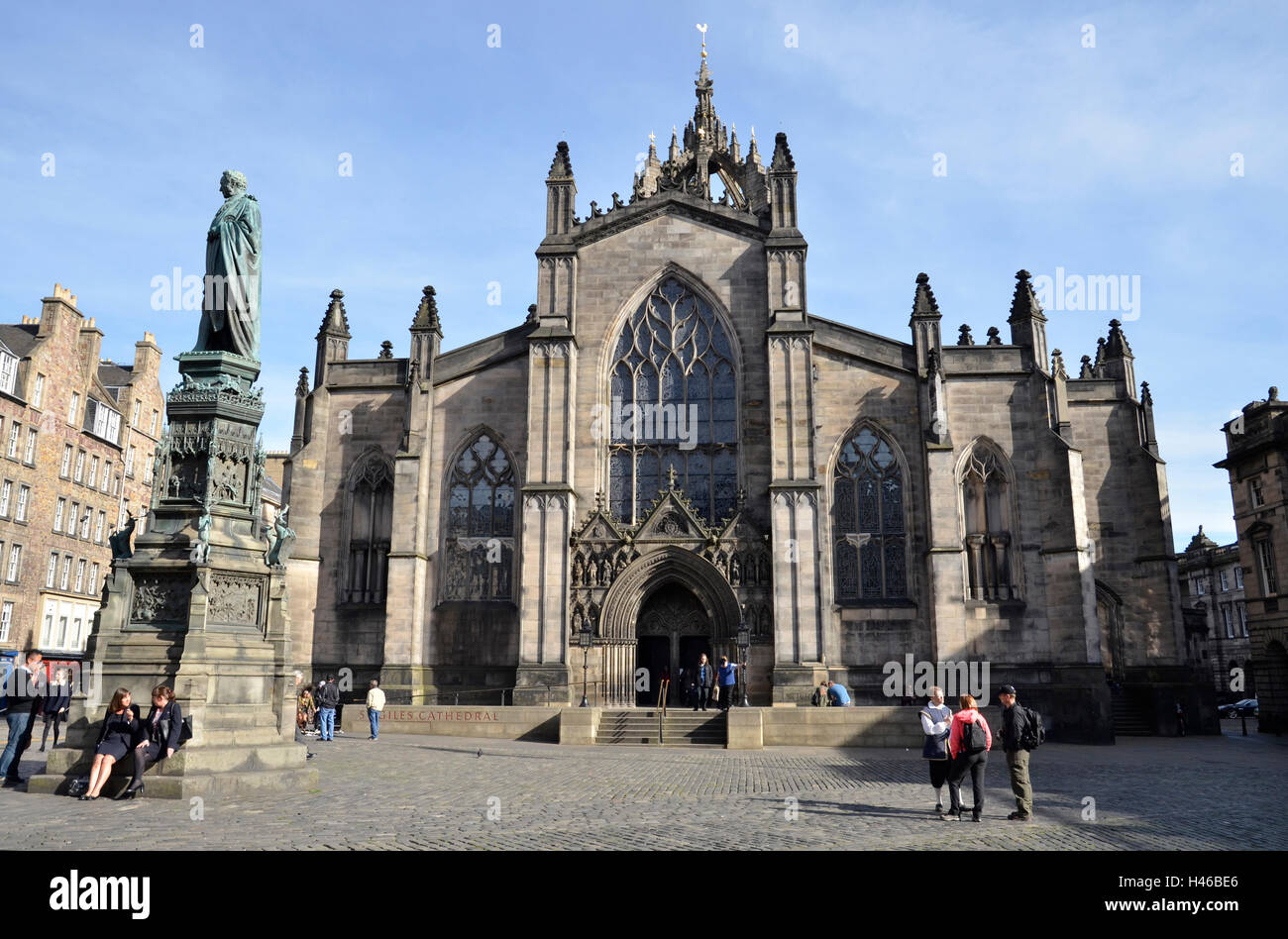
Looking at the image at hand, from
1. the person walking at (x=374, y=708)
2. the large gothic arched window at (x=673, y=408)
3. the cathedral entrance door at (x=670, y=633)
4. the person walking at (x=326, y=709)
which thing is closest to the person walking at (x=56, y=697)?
the person walking at (x=326, y=709)

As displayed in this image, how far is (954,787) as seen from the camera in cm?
1145

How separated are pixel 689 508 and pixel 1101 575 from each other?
1376cm

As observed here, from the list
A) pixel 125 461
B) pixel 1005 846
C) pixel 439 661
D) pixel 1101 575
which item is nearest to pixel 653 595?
pixel 439 661

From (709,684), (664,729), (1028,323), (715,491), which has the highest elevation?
(1028,323)

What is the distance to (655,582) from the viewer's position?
2861 cm

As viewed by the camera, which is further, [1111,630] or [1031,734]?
[1111,630]

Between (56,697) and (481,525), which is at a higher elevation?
(481,525)

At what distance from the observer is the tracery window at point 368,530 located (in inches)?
1198

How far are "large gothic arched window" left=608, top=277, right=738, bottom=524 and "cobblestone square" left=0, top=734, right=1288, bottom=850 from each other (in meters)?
12.0

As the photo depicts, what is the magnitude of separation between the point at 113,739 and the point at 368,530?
20040mm

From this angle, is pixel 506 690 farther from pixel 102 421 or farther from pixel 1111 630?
pixel 102 421

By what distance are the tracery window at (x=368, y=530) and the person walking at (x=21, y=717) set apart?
1591 cm
